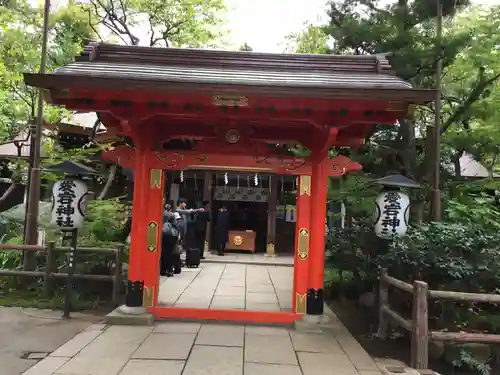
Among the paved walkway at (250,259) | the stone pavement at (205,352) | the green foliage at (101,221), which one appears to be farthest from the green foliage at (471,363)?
the paved walkway at (250,259)

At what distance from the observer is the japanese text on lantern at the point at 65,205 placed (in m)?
6.49

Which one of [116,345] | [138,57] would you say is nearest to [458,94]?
[138,57]

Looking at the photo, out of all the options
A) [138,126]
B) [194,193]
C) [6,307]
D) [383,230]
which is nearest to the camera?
[383,230]

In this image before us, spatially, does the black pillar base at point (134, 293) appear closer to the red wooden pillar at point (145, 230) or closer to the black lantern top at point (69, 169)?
the red wooden pillar at point (145, 230)

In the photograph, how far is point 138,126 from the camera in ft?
20.6

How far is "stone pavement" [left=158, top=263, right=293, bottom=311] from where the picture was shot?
25.1 ft

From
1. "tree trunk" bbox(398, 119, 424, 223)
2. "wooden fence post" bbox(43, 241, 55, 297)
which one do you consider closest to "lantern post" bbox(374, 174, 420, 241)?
"tree trunk" bbox(398, 119, 424, 223)

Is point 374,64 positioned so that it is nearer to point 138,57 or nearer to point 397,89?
point 397,89

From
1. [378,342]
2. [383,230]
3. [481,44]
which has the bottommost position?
[378,342]

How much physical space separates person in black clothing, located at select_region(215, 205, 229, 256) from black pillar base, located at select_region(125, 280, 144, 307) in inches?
320

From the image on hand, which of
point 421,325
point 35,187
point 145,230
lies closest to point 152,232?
point 145,230

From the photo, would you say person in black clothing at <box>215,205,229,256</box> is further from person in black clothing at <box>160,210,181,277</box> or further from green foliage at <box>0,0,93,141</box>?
green foliage at <box>0,0,93,141</box>

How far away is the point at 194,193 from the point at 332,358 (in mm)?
12191

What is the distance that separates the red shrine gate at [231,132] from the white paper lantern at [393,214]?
3.12 feet
